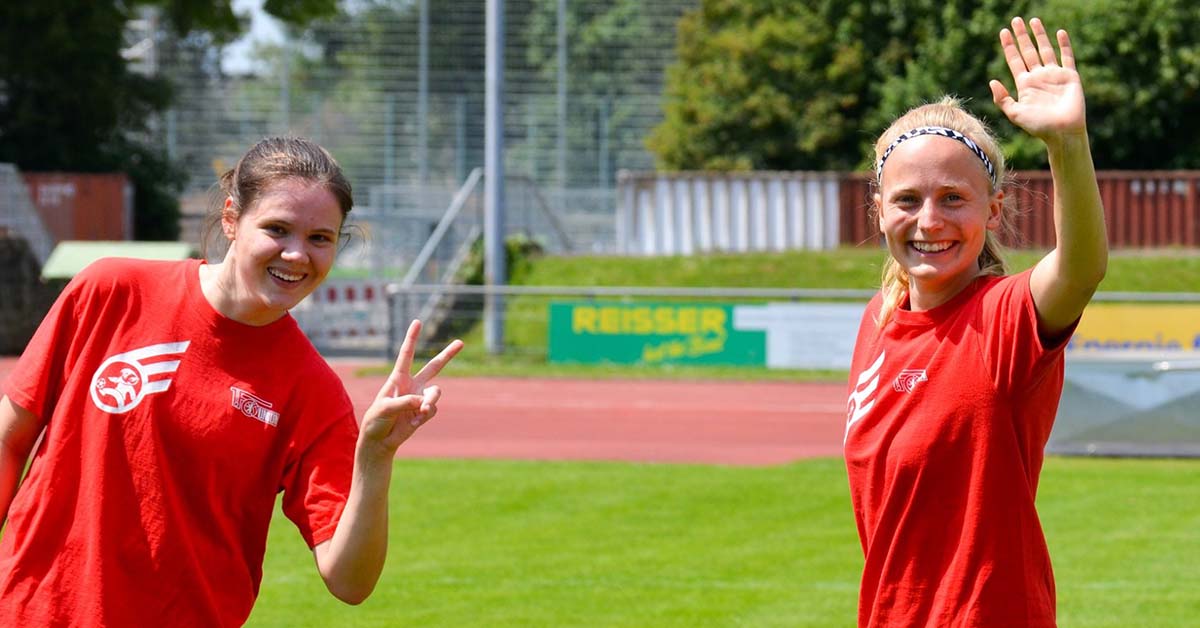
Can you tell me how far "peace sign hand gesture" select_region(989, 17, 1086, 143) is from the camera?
3.12 m

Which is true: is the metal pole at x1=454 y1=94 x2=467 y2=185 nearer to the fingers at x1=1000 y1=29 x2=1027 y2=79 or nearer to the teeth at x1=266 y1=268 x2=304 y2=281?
the teeth at x1=266 y1=268 x2=304 y2=281

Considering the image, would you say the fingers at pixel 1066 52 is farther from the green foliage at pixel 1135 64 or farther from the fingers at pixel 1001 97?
the green foliage at pixel 1135 64

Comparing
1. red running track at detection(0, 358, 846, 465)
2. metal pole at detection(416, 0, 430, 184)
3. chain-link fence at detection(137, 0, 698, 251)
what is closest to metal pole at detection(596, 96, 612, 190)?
chain-link fence at detection(137, 0, 698, 251)

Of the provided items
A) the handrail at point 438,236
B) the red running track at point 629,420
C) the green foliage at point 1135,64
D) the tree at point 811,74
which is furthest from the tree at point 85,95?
the green foliage at point 1135,64

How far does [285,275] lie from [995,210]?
158 cm

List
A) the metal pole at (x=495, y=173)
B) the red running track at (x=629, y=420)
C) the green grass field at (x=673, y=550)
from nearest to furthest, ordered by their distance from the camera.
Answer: the green grass field at (x=673, y=550) → the red running track at (x=629, y=420) → the metal pole at (x=495, y=173)

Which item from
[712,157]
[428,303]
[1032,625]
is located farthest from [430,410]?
[712,157]

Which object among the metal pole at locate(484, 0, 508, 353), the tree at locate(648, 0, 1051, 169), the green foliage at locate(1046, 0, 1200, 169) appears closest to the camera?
the metal pole at locate(484, 0, 508, 353)

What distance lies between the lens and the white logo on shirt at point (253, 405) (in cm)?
345

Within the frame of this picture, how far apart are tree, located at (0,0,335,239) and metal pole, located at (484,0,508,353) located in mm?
13959

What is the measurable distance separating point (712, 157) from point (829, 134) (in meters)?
3.74

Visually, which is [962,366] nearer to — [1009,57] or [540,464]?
[1009,57]

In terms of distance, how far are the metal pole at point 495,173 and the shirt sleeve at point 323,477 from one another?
2155cm

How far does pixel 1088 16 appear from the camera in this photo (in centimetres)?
3809
